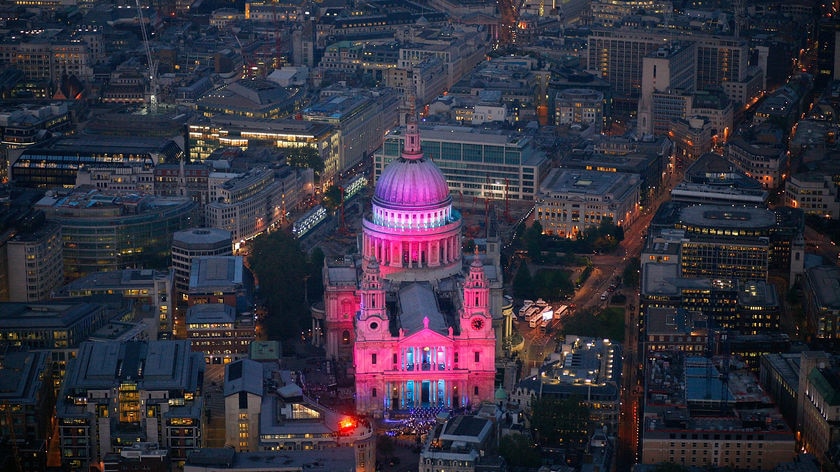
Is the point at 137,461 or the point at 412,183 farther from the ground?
the point at 412,183

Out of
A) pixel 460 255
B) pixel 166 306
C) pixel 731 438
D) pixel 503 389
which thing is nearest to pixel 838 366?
pixel 731 438

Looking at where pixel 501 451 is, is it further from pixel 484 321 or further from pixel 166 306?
pixel 166 306

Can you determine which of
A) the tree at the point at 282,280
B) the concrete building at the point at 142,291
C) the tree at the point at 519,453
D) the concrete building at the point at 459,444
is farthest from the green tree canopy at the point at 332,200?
the tree at the point at 519,453

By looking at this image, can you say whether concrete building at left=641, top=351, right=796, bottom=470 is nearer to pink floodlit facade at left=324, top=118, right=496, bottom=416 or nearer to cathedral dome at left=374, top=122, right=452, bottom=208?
pink floodlit facade at left=324, top=118, right=496, bottom=416

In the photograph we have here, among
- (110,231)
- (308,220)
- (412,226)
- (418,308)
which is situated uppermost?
(412,226)

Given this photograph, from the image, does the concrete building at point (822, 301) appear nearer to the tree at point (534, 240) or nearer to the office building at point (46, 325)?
the tree at point (534, 240)

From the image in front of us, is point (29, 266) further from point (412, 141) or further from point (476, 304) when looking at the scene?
point (476, 304)

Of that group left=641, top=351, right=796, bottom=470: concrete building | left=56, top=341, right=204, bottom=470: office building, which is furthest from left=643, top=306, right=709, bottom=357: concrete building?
left=56, top=341, right=204, bottom=470: office building

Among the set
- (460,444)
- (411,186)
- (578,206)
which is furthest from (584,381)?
(578,206)
